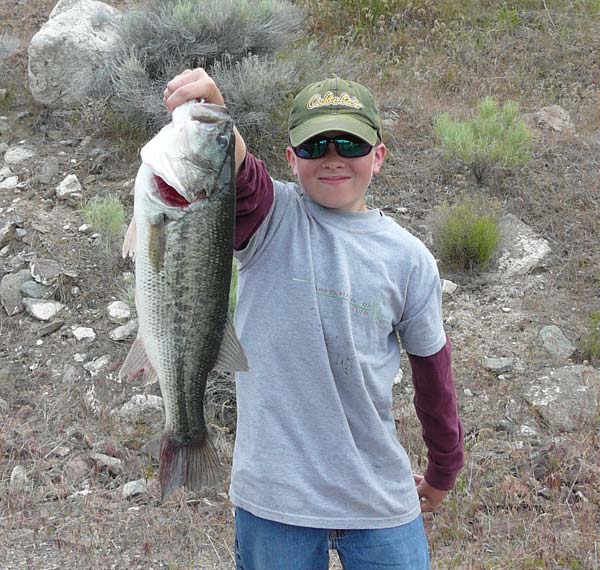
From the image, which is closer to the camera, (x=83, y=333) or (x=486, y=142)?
(x=83, y=333)

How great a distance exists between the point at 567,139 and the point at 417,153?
4.70 ft

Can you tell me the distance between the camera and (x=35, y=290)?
18.3ft

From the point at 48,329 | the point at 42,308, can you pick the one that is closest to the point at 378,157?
the point at 48,329

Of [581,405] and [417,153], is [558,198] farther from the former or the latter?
[581,405]

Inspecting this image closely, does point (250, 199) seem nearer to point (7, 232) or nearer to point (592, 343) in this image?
point (592, 343)

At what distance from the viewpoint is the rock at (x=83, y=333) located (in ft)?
17.4

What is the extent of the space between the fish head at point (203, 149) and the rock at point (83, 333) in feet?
11.9

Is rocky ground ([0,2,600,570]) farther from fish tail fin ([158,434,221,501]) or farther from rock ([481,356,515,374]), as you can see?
fish tail fin ([158,434,221,501])

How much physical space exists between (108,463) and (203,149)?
8.85 feet

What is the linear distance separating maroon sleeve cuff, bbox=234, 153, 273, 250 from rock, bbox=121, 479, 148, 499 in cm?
217

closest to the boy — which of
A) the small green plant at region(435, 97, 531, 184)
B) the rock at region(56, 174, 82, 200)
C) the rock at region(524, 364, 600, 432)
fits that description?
the rock at region(524, 364, 600, 432)

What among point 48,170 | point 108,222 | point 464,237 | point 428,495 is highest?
point 428,495

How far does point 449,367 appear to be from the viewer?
2373 mm

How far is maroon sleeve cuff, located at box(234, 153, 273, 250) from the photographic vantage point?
2078 millimetres
